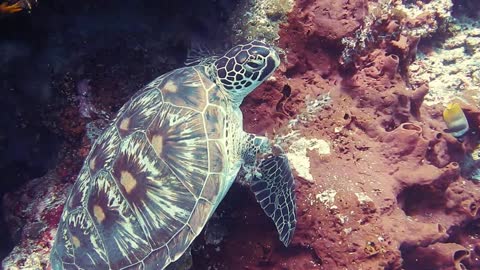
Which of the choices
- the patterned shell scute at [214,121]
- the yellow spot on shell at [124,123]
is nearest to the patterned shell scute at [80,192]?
the yellow spot on shell at [124,123]

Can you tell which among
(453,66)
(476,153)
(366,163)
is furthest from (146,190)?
(453,66)

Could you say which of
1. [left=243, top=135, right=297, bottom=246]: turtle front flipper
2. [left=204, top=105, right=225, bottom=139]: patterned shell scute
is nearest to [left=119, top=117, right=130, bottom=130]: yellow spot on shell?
[left=204, top=105, right=225, bottom=139]: patterned shell scute

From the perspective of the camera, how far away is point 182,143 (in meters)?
2.49

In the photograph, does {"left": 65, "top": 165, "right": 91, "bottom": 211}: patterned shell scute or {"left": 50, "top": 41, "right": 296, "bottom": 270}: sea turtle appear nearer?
{"left": 50, "top": 41, "right": 296, "bottom": 270}: sea turtle

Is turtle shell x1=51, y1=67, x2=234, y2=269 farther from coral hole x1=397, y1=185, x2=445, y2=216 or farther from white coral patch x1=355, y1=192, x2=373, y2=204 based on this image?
coral hole x1=397, y1=185, x2=445, y2=216

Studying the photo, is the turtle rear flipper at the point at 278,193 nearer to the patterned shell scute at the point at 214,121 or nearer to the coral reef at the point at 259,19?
the patterned shell scute at the point at 214,121

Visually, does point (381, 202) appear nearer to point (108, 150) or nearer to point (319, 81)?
point (319, 81)

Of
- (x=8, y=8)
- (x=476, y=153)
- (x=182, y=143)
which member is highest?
(x=8, y=8)

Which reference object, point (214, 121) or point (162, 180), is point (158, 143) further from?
point (214, 121)

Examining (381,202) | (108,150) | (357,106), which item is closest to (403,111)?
(357,106)

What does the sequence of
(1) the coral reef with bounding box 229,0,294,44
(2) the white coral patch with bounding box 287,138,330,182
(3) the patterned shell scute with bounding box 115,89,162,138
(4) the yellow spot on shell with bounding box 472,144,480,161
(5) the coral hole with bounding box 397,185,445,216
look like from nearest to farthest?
(3) the patterned shell scute with bounding box 115,89,162,138, (2) the white coral patch with bounding box 287,138,330,182, (5) the coral hole with bounding box 397,185,445,216, (1) the coral reef with bounding box 229,0,294,44, (4) the yellow spot on shell with bounding box 472,144,480,161

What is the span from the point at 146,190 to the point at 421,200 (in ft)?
8.14

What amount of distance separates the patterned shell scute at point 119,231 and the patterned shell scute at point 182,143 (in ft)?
1.42

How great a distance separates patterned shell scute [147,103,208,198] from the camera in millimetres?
2426
